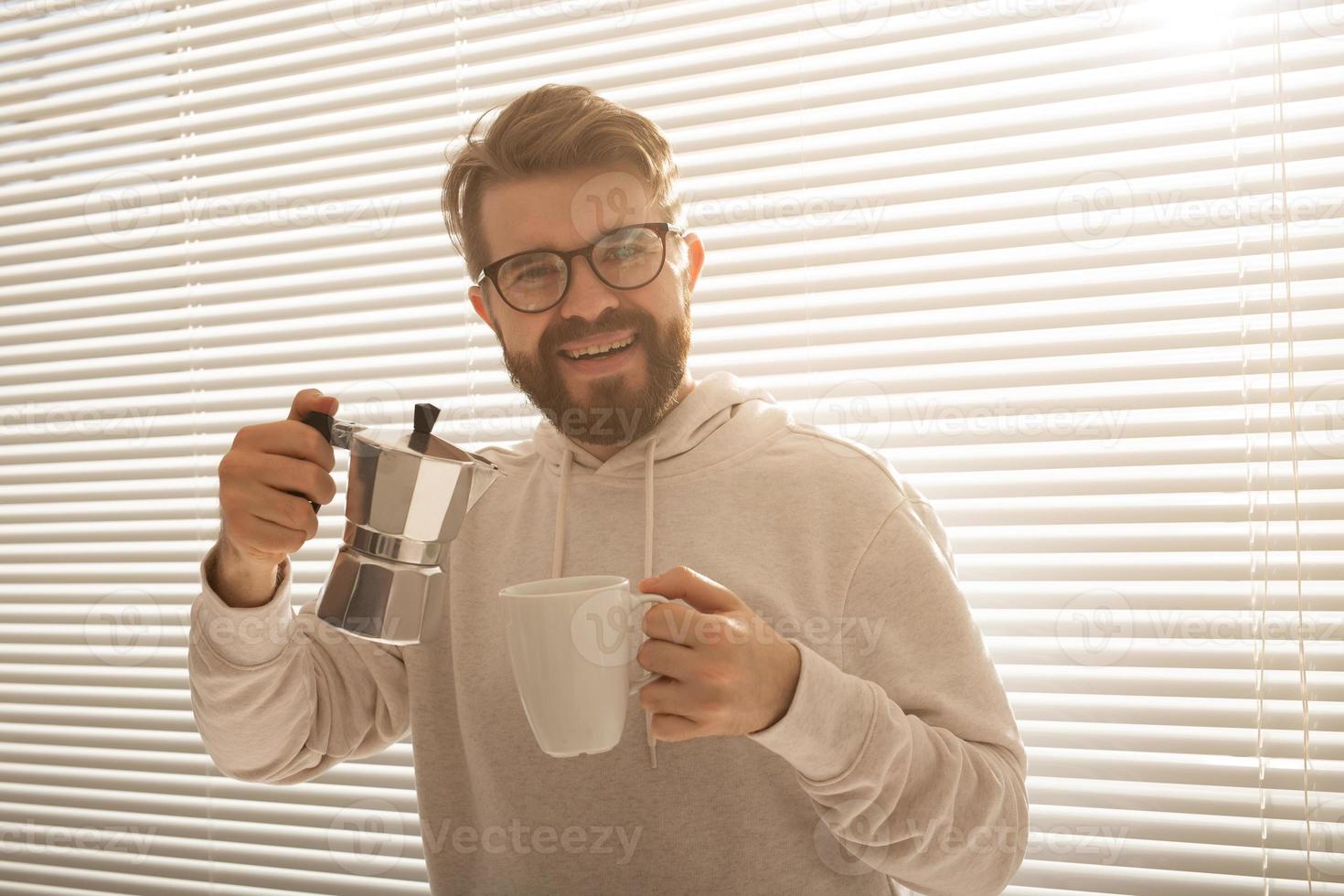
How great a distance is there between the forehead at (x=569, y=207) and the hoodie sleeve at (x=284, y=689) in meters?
0.45

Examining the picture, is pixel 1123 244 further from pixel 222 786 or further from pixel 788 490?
pixel 222 786

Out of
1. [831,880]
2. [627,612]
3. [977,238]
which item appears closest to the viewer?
[627,612]

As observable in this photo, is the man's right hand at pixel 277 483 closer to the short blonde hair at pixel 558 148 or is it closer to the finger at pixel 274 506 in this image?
the finger at pixel 274 506

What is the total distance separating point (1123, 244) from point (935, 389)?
0.27 metres

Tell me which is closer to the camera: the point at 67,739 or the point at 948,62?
the point at 948,62

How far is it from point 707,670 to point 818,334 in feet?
1.99

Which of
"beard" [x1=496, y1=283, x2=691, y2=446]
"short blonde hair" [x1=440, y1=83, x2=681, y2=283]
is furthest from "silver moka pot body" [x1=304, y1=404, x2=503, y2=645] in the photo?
"short blonde hair" [x1=440, y1=83, x2=681, y2=283]

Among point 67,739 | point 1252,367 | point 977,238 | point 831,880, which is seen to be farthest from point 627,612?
point 67,739

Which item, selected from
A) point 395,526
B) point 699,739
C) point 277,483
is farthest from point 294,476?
point 699,739

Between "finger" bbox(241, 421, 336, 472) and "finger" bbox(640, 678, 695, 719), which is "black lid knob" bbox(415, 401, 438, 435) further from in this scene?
"finger" bbox(640, 678, 695, 719)

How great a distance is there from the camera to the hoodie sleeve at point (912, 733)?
2.63 ft

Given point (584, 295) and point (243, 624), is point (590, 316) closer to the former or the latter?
point (584, 295)

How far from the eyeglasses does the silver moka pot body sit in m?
0.30

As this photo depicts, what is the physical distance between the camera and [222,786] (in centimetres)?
152
